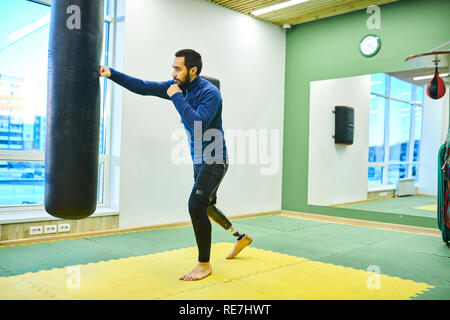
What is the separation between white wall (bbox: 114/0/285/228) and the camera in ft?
16.0

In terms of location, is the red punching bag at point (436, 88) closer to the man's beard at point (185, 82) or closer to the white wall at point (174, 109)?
the white wall at point (174, 109)

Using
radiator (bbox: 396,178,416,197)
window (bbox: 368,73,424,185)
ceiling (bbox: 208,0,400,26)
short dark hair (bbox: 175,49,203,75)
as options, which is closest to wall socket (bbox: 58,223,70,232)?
short dark hair (bbox: 175,49,203,75)

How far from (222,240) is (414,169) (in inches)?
107

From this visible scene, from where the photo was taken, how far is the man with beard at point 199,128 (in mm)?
2820

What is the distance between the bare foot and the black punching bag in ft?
2.74

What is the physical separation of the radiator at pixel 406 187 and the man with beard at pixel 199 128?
3412mm

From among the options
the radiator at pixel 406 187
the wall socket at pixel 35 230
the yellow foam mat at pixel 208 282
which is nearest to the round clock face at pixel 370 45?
the radiator at pixel 406 187

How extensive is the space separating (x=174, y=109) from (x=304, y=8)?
235 centimetres

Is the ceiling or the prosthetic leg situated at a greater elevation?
the ceiling

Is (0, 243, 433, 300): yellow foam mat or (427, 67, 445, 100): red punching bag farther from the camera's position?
(427, 67, 445, 100): red punching bag

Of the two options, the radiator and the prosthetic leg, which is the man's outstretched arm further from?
the radiator

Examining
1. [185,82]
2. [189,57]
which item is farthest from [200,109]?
[189,57]

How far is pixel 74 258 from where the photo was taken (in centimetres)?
347
